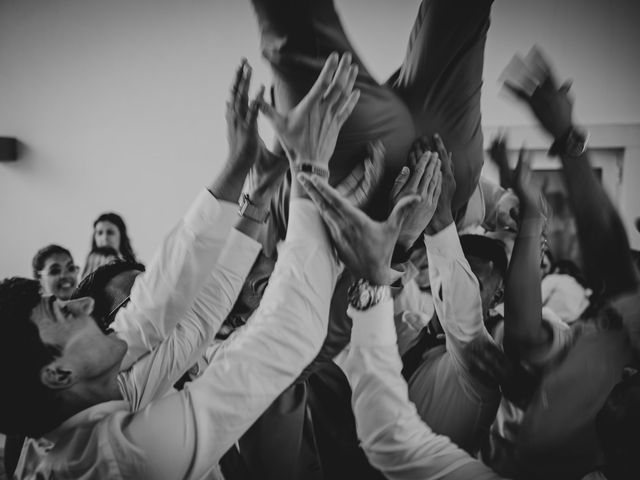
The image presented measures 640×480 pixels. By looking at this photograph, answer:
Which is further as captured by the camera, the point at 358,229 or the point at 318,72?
the point at 318,72

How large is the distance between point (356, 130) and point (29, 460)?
898 millimetres

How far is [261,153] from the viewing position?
120 cm

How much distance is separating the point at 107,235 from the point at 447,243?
166 cm

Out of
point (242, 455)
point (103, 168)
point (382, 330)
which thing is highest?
point (103, 168)

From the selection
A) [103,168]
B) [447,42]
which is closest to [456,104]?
[447,42]

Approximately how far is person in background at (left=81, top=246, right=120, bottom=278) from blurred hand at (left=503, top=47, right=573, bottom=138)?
1759 mm

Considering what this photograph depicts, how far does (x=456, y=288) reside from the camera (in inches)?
44.2

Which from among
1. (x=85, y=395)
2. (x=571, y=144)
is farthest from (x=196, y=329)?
(x=571, y=144)

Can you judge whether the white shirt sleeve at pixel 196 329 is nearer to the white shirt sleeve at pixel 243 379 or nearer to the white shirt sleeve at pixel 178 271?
the white shirt sleeve at pixel 178 271

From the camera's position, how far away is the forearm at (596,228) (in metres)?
1.02

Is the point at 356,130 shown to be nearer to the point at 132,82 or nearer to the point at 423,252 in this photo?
the point at 423,252

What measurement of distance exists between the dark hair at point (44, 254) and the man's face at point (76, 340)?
56.6 inches

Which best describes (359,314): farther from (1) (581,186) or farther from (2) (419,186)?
(1) (581,186)

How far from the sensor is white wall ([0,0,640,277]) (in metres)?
1.12
